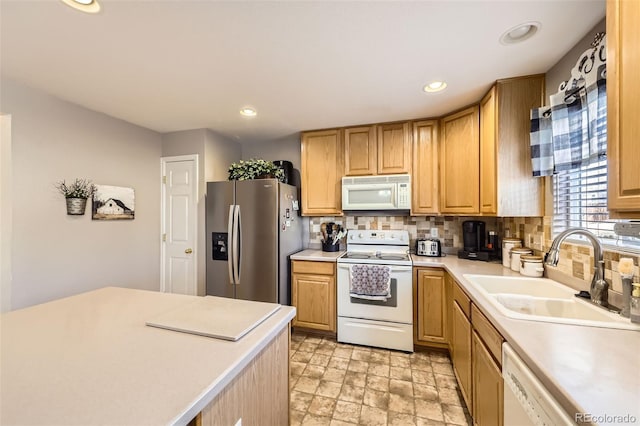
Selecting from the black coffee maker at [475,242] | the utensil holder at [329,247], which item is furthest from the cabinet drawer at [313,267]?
the black coffee maker at [475,242]

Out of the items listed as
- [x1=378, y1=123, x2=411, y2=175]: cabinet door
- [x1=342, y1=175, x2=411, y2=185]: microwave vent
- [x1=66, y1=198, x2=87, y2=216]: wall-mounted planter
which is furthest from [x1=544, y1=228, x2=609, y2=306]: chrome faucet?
[x1=66, y1=198, x2=87, y2=216]: wall-mounted planter

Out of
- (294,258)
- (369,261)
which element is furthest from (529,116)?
(294,258)

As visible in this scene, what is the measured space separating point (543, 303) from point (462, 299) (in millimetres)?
432

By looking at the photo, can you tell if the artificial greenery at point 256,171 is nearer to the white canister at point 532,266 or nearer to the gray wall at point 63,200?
the gray wall at point 63,200

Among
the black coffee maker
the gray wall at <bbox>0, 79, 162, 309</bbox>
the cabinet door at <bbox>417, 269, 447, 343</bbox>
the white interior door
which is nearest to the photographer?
the gray wall at <bbox>0, 79, 162, 309</bbox>

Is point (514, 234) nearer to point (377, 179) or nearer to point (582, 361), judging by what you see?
point (377, 179)

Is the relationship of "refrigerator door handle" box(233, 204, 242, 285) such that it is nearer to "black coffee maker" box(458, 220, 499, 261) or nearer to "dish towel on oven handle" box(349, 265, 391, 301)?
"dish towel on oven handle" box(349, 265, 391, 301)

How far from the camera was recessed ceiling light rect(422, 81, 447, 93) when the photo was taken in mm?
1930

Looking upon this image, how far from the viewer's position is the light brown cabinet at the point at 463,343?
5.24ft

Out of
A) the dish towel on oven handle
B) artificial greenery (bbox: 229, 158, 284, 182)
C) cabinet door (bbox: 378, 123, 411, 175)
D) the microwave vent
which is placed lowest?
the dish towel on oven handle

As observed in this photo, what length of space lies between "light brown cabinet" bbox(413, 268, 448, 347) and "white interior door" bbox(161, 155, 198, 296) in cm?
241

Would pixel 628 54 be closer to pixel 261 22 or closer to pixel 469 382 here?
pixel 261 22

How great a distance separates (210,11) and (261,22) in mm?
244

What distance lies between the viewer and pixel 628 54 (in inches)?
33.5
